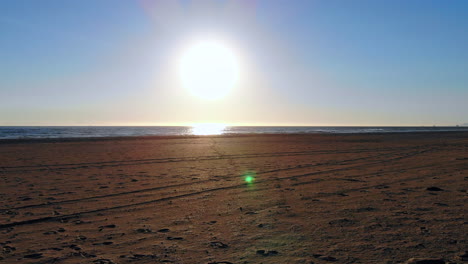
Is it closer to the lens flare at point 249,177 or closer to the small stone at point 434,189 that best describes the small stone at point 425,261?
the small stone at point 434,189

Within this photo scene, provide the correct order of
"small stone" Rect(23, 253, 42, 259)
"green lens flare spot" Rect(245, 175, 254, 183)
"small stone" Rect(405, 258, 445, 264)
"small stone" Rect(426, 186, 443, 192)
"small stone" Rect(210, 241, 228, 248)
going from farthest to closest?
"green lens flare spot" Rect(245, 175, 254, 183) < "small stone" Rect(426, 186, 443, 192) < "small stone" Rect(210, 241, 228, 248) < "small stone" Rect(23, 253, 42, 259) < "small stone" Rect(405, 258, 445, 264)

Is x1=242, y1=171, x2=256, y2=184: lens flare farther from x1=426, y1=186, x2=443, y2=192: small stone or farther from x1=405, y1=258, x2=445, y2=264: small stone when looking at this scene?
x1=405, y1=258, x2=445, y2=264: small stone

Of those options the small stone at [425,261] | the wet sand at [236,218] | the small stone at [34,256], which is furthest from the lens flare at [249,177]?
the small stone at [34,256]

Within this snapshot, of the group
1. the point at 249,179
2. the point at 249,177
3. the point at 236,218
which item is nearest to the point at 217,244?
the point at 236,218

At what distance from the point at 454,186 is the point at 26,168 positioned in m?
16.6

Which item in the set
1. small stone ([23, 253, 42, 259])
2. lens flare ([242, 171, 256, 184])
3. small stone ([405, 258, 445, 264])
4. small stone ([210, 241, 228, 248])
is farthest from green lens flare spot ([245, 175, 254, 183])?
small stone ([23, 253, 42, 259])

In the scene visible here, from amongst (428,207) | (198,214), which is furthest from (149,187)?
(428,207)

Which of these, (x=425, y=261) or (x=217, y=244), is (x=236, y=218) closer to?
(x=217, y=244)

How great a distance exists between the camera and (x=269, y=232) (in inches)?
224

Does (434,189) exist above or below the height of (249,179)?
above

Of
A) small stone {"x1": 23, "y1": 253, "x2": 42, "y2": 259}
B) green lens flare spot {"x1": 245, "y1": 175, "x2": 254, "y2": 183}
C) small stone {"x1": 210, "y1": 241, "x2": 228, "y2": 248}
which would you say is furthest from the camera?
green lens flare spot {"x1": 245, "y1": 175, "x2": 254, "y2": 183}

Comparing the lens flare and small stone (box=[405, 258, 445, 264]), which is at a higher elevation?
the lens flare

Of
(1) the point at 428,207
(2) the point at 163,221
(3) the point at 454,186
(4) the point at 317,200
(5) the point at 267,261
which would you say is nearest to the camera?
(5) the point at 267,261

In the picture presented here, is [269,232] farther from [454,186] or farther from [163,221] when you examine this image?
[454,186]
